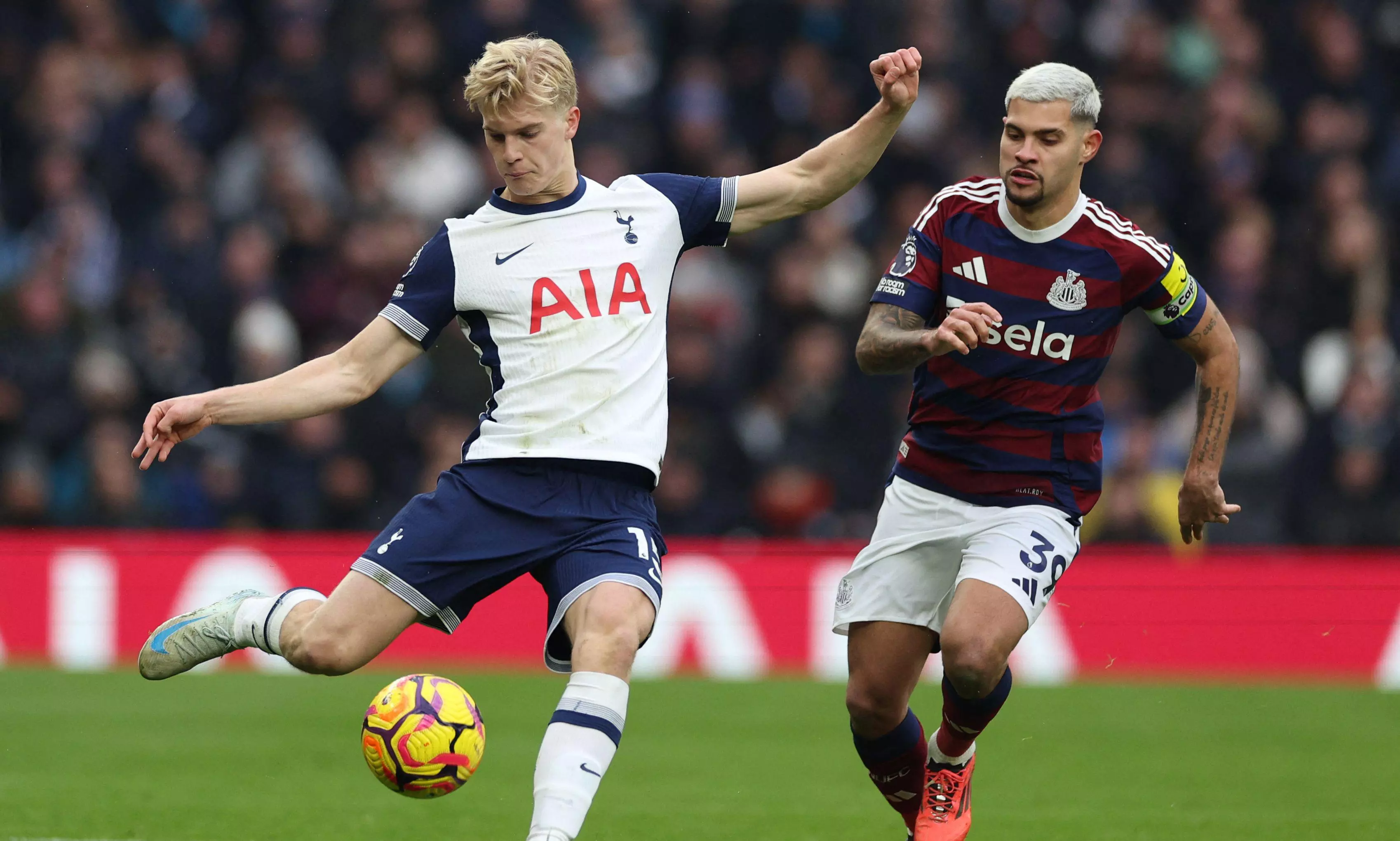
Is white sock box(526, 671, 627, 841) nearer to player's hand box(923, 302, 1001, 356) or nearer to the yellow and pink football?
the yellow and pink football

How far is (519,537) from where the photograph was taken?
5.48 meters

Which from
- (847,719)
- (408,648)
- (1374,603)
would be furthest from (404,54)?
(1374,603)

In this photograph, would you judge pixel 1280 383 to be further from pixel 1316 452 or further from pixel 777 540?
pixel 777 540

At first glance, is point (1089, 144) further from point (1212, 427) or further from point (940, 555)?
point (940, 555)

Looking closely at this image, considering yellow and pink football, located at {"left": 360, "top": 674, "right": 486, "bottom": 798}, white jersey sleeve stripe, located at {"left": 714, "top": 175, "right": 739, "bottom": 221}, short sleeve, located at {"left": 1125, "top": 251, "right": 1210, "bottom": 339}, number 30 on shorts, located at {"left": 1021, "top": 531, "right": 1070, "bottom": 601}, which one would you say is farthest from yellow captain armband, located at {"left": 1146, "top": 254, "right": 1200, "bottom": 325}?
yellow and pink football, located at {"left": 360, "top": 674, "right": 486, "bottom": 798}

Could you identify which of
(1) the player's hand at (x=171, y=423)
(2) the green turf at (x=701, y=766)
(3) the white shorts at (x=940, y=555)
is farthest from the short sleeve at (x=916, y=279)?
(1) the player's hand at (x=171, y=423)

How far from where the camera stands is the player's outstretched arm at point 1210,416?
5.97 metres

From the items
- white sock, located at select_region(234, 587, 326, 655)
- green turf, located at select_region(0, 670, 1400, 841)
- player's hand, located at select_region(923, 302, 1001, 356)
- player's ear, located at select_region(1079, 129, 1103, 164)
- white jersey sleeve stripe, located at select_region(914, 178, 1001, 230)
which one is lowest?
green turf, located at select_region(0, 670, 1400, 841)

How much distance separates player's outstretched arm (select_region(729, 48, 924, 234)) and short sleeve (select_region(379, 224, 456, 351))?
0.96 metres

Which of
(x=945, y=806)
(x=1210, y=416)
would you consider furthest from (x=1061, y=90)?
(x=945, y=806)

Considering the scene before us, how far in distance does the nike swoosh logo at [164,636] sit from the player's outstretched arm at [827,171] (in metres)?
2.21

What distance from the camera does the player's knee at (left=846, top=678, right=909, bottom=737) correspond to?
235 inches

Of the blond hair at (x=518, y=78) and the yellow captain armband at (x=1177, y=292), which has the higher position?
the blond hair at (x=518, y=78)

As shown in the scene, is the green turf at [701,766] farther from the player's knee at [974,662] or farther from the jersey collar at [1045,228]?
the jersey collar at [1045,228]
